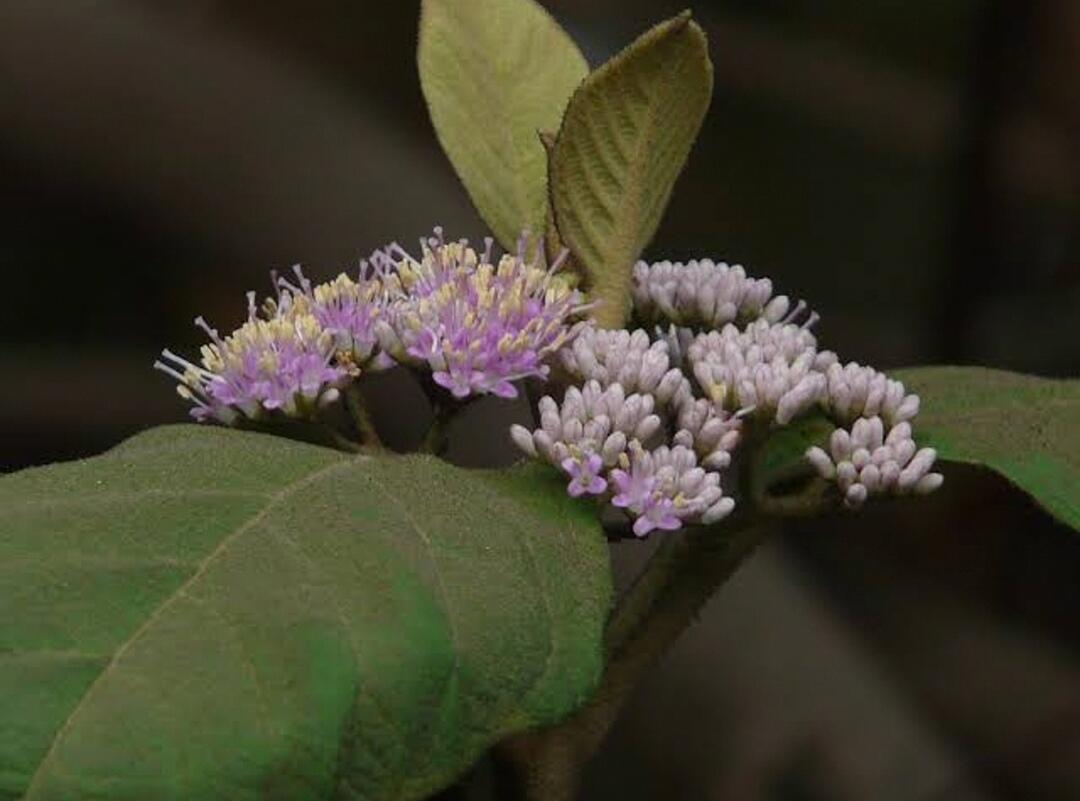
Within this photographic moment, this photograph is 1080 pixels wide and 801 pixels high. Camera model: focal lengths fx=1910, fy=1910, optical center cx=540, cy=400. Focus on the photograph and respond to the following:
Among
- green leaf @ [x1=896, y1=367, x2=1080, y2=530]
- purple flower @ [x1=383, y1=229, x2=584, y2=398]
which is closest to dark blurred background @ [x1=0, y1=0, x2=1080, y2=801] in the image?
green leaf @ [x1=896, y1=367, x2=1080, y2=530]

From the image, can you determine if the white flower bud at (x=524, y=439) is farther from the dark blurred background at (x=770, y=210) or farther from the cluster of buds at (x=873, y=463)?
the dark blurred background at (x=770, y=210)

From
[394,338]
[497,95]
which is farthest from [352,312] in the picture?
[497,95]

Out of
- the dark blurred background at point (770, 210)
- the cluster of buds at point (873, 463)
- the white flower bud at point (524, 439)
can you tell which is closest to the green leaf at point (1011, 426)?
the cluster of buds at point (873, 463)

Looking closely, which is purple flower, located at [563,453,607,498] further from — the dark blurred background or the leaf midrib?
the dark blurred background

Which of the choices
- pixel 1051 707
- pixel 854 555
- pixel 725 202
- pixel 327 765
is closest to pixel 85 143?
pixel 725 202

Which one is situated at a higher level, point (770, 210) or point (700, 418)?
point (700, 418)

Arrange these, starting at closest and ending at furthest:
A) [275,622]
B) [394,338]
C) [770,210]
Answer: [275,622] < [394,338] < [770,210]

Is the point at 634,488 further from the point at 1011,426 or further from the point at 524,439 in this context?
the point at 1011,426

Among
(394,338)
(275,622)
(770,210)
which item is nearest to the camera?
(275,622)
